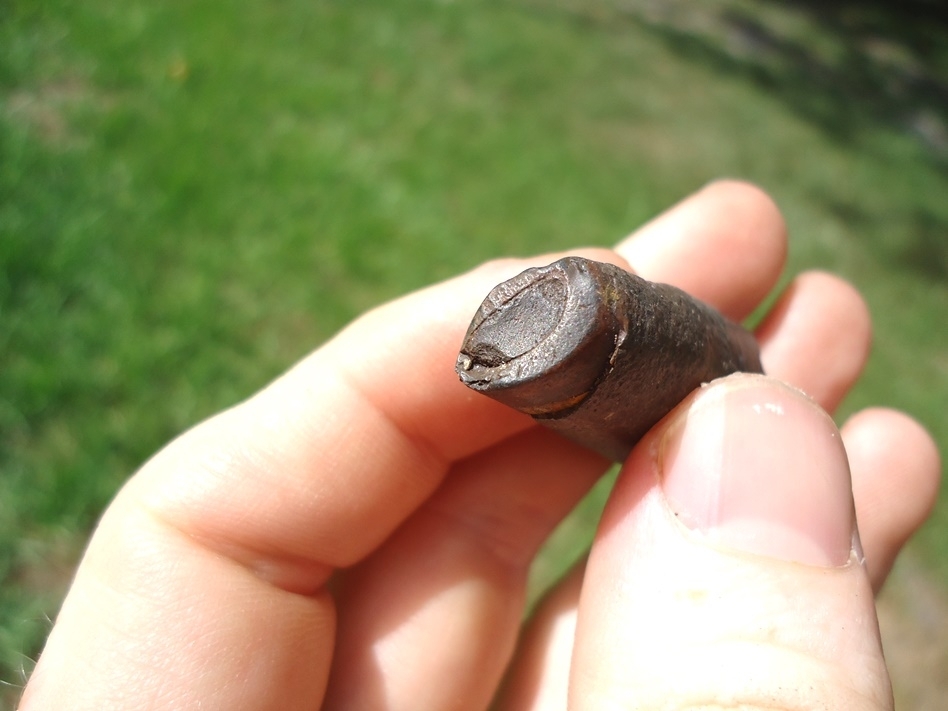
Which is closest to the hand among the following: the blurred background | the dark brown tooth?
the dark brown tooth

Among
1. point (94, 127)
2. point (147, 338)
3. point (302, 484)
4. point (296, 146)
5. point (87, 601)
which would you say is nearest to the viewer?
point (87, 601)

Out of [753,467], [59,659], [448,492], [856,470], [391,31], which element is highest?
[391,31]

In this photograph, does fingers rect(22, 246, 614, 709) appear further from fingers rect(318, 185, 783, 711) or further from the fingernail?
the fingernail

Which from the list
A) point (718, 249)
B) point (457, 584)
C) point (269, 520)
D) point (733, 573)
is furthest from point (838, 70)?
point (269, 520)

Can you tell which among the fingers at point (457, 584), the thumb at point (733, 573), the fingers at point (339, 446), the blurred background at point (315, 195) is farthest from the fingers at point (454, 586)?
the blurred background at point (315, 195)

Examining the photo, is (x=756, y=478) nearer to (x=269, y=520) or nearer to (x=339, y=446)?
(x=339, y=446)

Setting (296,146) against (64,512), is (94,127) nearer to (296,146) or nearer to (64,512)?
(296,146)

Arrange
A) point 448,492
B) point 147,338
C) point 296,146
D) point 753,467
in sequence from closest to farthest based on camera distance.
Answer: point 753,467
point 448,492
point 147,338
point 296,146

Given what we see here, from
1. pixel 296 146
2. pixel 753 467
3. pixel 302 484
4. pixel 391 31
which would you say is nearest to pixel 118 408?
pixel 302 484
